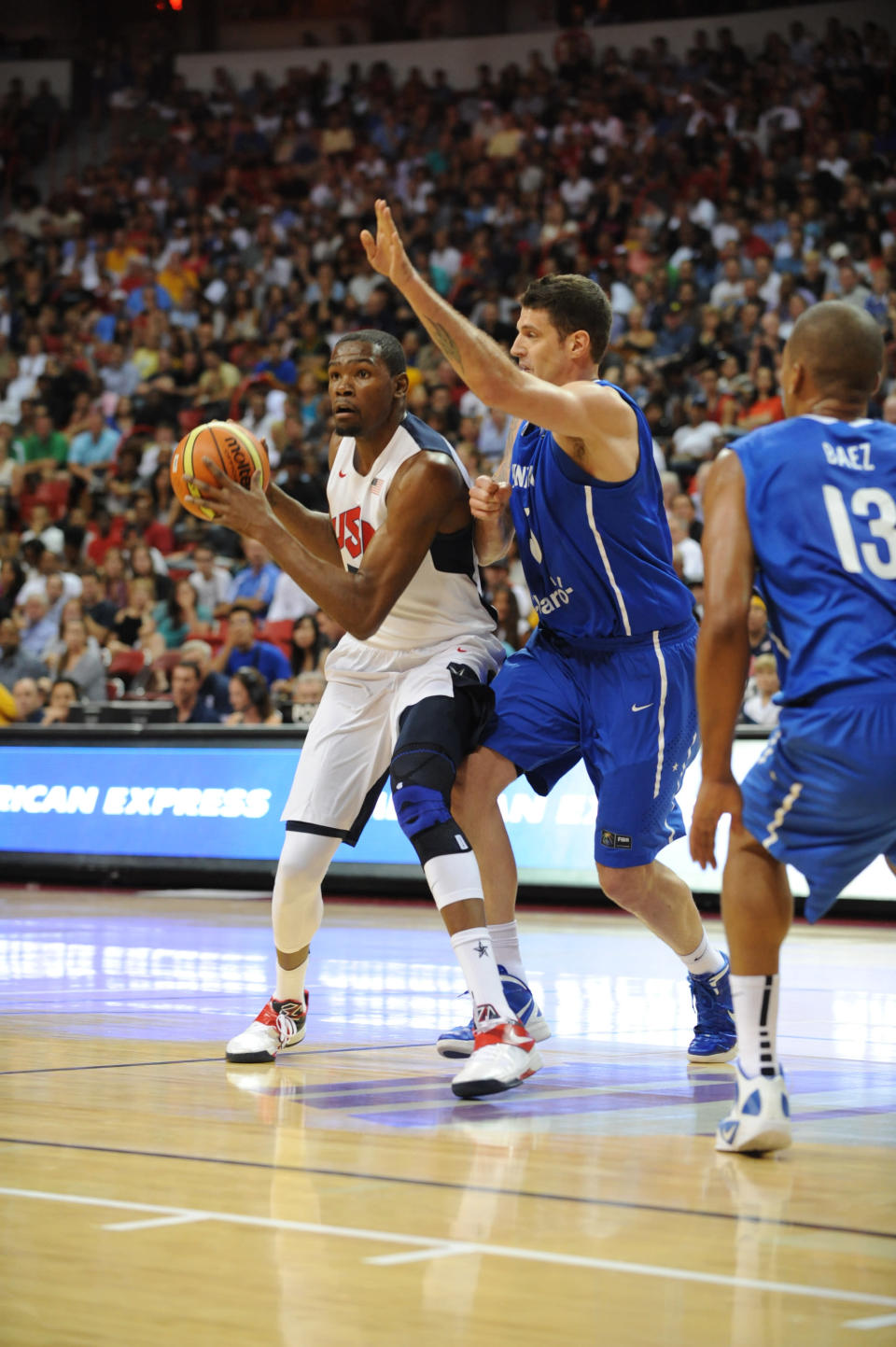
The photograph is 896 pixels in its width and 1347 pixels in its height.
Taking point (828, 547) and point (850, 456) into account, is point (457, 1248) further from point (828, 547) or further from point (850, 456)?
point (850, 456)

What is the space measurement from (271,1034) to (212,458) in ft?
5.51

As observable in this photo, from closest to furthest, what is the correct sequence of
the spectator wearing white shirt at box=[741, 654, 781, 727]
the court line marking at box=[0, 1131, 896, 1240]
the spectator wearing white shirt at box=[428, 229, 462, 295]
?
the court line marking at box=[0, 1131, 896, 1240] < the spectator wearing white shirt at box=[741, 654, 781, 727] < the spectator wearing white shirt at box=[428, 229, 462, 295]

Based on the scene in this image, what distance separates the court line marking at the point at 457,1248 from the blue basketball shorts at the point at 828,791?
1102 millimetres

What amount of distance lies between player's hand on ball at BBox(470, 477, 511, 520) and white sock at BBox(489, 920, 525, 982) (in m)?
1.20

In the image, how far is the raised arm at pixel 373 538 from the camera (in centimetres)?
465

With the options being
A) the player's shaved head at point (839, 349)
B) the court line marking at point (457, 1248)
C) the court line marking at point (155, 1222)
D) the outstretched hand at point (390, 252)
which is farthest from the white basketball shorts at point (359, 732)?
the court line marking at point (155, 1222)

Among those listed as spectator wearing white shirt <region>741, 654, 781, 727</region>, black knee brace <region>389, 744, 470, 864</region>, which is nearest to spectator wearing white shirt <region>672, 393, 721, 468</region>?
spectator wearing white shirt <region>741, 654, 781, 727</region>

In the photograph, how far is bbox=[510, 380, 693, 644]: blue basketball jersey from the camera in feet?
16.3

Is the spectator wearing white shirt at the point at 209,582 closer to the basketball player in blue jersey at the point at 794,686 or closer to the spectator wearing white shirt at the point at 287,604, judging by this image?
the spectator wearing white shirt at the point at 287,604

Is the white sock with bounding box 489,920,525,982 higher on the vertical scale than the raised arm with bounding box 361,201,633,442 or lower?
lower

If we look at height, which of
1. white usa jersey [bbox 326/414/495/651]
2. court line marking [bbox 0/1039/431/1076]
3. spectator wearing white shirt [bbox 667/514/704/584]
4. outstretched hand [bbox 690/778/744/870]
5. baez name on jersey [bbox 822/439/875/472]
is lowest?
court line marking [bbox 0/1039/431/1076]

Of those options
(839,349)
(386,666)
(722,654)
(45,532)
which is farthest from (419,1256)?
(45,532)

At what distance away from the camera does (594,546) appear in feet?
16.5

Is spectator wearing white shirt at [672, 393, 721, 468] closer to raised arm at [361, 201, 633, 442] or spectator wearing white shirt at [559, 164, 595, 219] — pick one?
spectator wearing white shirt at [559, 164, 595, 219]
